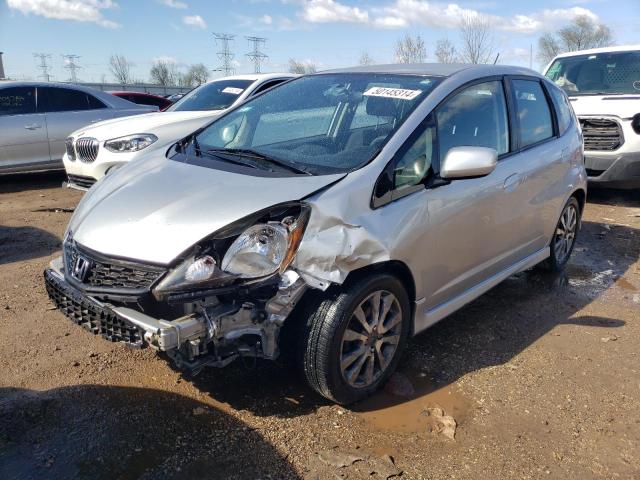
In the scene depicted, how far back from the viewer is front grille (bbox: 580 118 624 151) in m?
7.84

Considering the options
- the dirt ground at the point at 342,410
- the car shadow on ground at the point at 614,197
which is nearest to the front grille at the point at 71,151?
the dirt ground at the point at 342,410

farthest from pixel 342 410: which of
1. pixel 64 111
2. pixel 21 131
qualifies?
pixel 64 111

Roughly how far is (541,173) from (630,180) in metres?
4.43

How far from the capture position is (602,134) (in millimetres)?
7977

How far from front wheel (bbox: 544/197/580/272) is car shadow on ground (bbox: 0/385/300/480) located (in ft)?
11.1

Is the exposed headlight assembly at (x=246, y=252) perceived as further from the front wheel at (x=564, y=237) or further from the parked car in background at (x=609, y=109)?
the parked car in background at (x=609, y=109)

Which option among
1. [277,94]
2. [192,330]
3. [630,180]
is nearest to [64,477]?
[192,330]

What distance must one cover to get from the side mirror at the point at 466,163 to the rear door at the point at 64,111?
7.38 m

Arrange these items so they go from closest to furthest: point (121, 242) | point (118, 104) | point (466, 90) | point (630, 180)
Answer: point (121, 242) < point (466, 90) < point (630, 180) < point (118, 104)

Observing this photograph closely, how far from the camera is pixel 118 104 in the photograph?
370 inches

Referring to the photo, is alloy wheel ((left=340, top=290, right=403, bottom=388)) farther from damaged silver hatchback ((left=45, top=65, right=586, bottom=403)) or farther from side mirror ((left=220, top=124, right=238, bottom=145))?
side mirror ((left=220, top=124, right=238, bottom=145))

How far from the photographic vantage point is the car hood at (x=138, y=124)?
6.81 meters

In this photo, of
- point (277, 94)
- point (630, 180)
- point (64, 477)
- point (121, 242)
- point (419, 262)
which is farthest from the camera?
point (630, 180)

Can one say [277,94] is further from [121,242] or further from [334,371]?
[334,371]
